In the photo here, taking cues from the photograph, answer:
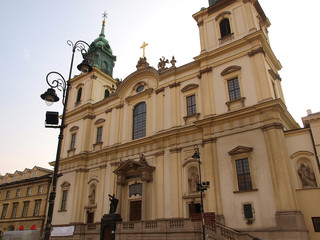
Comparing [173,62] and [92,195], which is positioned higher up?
[173,62]

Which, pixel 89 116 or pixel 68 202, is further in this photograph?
pixel 89 116

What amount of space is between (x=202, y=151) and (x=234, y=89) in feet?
17.8

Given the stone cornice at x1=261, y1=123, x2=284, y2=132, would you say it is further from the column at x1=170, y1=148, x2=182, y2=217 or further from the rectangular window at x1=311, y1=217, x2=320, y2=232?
the column at x1=170, y1=148, x2=182, y2=217

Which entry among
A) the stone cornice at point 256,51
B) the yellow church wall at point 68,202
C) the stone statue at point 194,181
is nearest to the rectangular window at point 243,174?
the stone statue at point 194,181

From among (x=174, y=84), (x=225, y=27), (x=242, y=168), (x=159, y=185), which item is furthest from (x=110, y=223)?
(x=225, y=27)

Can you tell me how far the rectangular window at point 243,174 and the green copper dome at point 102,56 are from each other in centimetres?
2441

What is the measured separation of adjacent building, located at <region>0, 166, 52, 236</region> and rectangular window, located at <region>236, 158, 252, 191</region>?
83.4 feet

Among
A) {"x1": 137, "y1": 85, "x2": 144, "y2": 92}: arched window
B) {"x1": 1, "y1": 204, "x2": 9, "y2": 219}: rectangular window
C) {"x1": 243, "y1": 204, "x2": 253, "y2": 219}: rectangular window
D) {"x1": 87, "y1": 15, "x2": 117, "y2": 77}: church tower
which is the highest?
{"x1": 87, "y1": 15, "x2": 117, "y2": 77}: church tower

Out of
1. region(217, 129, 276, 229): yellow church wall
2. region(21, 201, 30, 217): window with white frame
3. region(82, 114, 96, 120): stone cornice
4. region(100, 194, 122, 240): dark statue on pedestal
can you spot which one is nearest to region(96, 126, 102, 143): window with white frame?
region(82, 114, 96, 120): stone cornice

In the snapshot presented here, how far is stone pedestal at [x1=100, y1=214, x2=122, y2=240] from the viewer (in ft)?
70.7

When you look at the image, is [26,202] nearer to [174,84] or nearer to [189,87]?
[174,84]

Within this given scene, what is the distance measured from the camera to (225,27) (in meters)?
24.8

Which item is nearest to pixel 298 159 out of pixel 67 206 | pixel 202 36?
pixel 202 36

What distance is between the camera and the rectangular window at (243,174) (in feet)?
59.2
